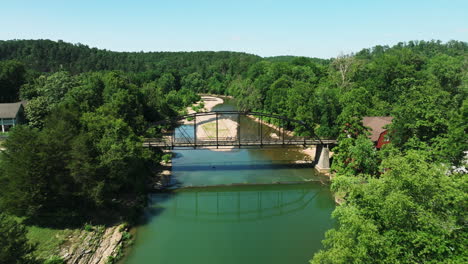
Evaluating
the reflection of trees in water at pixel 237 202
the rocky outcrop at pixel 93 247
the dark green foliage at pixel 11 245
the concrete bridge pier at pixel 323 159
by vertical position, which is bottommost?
the reflection of trees in water at pixel 237 202

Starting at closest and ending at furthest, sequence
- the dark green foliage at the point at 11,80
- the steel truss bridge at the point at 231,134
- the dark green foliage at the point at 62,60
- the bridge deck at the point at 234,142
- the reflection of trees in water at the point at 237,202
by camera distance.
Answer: the reflection of trees in water at the point at 237,202 → the bridge deck at the point at 234,142 → the steel truss bridge at the point at 231,134 → the dark green foliage at the point at 11,80 → the dark green foliage at the point at 62,60

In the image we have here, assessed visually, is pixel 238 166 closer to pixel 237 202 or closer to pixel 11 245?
pixel 237 202

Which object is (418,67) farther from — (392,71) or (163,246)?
(163,246)

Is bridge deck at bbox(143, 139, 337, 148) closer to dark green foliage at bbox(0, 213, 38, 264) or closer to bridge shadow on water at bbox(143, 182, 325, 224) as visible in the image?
bridge shadow on water at bbox(143, 182, 325, 224)

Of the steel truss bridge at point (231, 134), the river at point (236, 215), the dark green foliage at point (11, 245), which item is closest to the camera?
the dark green foliage at point (11, 245)

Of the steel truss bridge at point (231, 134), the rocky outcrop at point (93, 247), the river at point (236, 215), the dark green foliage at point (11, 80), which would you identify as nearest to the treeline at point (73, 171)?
the rocky outcrop at point (93, 247)

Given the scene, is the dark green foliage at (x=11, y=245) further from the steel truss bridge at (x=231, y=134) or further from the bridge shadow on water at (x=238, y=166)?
the bridge shadow on water at (x=238, y=166)

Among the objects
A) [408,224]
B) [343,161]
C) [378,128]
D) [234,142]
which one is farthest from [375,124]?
[408,224]
